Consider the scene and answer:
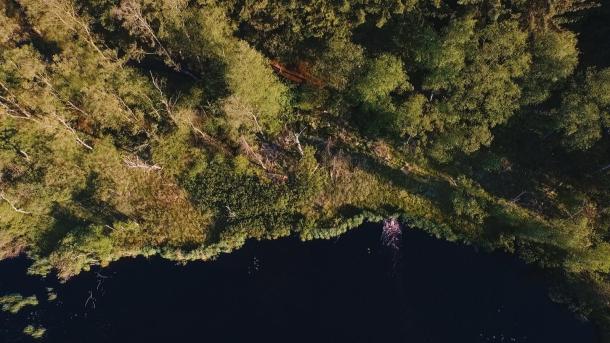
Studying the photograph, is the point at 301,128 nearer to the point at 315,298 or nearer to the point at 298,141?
the point at 298,141

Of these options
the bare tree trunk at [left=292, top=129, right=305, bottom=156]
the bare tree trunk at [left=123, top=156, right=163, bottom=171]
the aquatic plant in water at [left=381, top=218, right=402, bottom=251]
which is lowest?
the aquatic plant in water at [left=381, top=218, right=402, bottom=251]

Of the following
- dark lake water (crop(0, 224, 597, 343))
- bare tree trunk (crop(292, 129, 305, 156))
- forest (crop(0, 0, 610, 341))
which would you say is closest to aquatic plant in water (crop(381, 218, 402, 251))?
dark lake water (crop(0, 224, 597, 343))

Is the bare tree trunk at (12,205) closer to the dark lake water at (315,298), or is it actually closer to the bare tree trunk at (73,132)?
Answer: the dark lake water at (315,298)

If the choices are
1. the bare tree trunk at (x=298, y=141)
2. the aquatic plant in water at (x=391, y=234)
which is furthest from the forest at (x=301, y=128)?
the aquatic plant in water at (x=391, y=234)

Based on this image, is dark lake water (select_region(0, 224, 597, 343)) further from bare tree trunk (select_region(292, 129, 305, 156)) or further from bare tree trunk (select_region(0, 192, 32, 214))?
bare tree trunk (select_region(292, 129, 305, 156))

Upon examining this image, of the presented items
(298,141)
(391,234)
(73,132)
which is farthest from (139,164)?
(391,234)
